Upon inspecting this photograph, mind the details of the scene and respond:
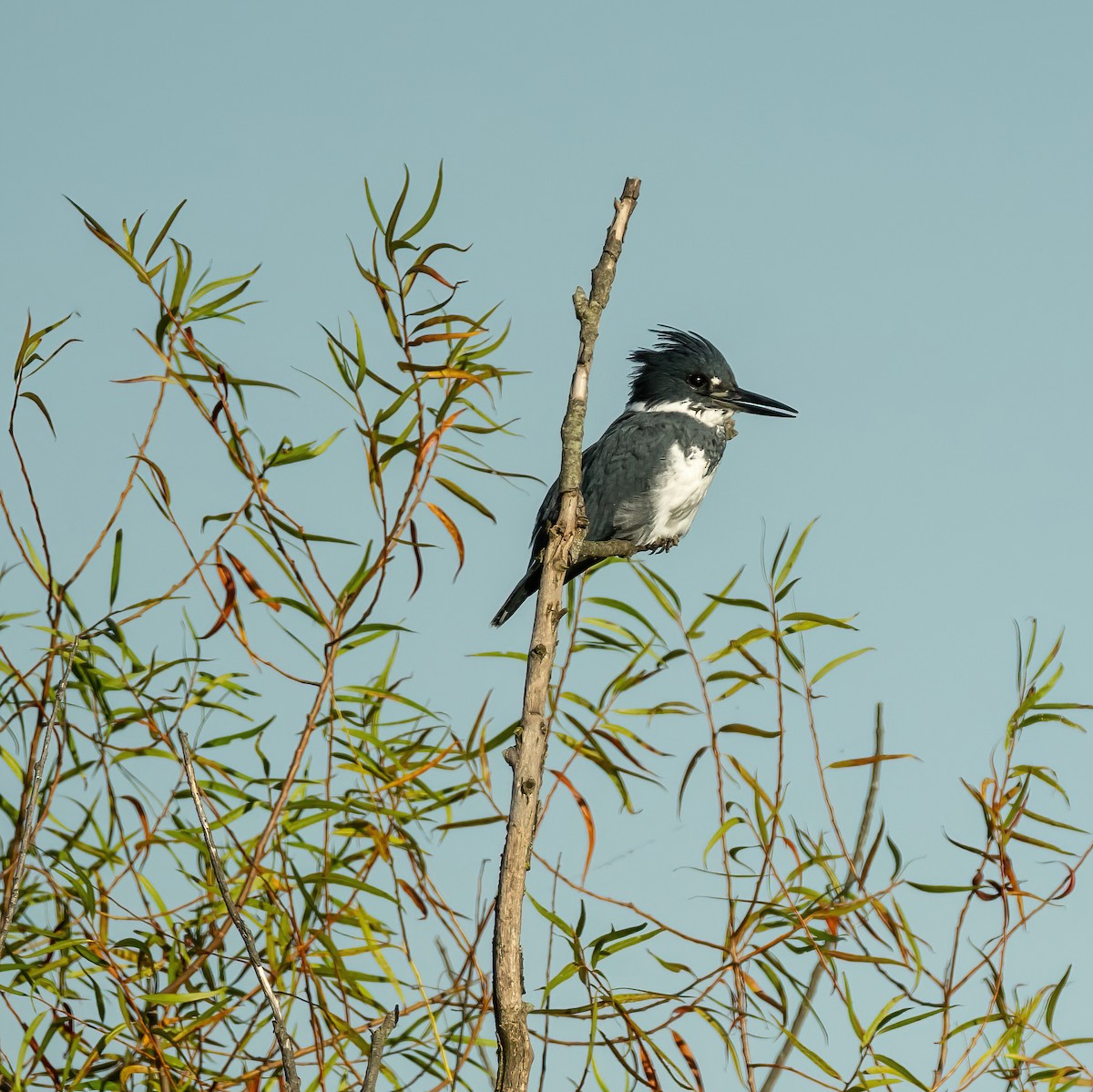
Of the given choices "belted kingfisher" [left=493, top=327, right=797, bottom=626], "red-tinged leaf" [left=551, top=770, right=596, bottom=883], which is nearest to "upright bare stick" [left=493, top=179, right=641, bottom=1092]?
"red-tinged leaf" [left=551, top=770, right=596, bottom=883]

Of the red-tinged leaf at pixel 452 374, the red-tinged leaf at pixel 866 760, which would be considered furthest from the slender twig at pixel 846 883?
the red-tinged leaf at pixel 452 374

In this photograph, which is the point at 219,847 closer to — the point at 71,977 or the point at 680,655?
the point at 71,977

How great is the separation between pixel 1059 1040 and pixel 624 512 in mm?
2174

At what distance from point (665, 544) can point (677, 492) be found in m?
0.20

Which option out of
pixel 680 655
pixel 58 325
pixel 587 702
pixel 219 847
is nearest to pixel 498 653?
pixel 587 702

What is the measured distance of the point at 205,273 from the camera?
2865 millimetres

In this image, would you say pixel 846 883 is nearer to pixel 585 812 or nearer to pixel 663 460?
pixel 585 812

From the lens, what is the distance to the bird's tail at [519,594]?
4383 millimetres

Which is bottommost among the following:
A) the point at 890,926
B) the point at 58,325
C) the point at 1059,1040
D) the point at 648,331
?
the point at 1059,1040

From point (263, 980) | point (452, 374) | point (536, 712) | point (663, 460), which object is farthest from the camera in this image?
point (663, 460)

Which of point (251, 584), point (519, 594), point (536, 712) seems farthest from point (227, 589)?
point (519, 594)

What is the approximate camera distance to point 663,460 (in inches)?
174

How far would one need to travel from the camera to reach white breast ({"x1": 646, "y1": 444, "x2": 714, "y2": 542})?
14.5ft

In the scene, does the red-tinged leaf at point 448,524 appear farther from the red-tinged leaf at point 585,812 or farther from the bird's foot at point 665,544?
the bird's foot at point 665,544
